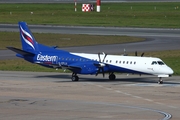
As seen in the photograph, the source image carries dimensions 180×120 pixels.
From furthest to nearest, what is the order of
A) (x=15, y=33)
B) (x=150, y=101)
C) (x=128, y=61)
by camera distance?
1. (x=15, y=33)
2. (x=128, y=61)
3. (x=150, y=101)

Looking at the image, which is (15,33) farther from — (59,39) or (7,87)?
(7,87)

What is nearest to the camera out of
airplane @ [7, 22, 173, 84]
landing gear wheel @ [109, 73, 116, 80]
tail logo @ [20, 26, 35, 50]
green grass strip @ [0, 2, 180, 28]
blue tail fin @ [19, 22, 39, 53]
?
airplane @ [7, 22, 173, 84]

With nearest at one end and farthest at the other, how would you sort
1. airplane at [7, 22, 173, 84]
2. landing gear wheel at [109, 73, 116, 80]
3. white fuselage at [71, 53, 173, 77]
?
1. white fuselage at [71, 53, 173, 77]
2. airplane at [7, 22, 173, 84]
3. landing gear wheel at [109, 73, 116, 80]

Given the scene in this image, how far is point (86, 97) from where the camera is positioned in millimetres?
43344

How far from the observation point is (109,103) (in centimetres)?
4034

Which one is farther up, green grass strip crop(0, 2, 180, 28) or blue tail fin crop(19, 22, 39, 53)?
green grass strip crop(0, 2, 180, 28)

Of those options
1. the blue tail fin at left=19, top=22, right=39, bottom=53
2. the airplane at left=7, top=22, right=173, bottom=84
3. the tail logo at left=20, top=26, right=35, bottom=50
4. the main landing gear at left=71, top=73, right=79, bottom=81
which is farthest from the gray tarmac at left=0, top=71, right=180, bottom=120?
the tail logo at left=20, top=26, right=35, bottom=50

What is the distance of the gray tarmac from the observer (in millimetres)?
35281

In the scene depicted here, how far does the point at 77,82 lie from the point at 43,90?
655cm

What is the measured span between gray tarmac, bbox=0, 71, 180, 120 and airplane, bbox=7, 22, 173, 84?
1044 mm

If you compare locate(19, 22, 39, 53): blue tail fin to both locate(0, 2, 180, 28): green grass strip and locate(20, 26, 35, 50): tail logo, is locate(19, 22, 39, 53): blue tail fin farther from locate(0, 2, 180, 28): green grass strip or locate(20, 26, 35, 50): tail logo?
locate(0, 2, 180, 28): green grass strip

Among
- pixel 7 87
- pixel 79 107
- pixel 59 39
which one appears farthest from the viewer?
pixel 59 39

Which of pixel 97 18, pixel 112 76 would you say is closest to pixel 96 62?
pixel 112 76

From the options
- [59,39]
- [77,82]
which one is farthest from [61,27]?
[77,82]
